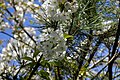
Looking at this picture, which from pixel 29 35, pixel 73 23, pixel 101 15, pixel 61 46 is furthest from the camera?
pixel 29 35

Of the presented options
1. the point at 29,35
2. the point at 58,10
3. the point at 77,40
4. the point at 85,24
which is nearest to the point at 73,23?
the point at 85,24

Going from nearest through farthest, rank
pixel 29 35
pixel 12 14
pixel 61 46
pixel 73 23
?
pixel 61 46 → pixel 73 23 → pixel 29 35 → pixel 12 14

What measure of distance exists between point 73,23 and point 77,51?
11.6 inches

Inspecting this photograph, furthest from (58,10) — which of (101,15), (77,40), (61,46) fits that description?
(77,40)

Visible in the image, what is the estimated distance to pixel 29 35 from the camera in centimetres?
260

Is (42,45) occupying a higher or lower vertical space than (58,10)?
lower

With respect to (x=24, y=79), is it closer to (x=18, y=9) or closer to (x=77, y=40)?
(x=77, y=40)

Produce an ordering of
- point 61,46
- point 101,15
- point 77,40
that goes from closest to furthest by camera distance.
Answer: point 61,46, point 101,15, point 77,40

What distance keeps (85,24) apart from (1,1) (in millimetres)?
837

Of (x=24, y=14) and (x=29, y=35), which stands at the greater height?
(x=24, y=14)

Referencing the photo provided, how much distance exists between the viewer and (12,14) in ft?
9.09

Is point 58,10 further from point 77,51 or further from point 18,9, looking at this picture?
point 18,9

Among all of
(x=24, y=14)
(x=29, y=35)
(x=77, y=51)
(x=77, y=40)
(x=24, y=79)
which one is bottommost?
(x=24, y=79)

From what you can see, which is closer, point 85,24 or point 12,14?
point 85,24
